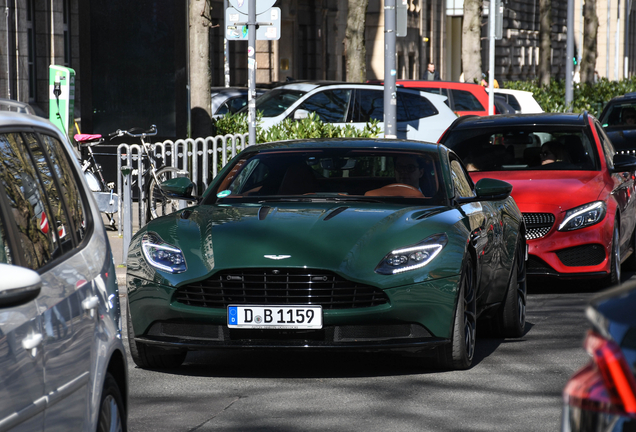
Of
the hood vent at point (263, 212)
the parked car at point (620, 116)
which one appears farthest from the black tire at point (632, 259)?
the parked car at point (620, 116)

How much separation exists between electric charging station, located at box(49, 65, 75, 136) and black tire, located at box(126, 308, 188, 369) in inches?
368

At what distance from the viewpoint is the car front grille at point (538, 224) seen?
9.88 meters

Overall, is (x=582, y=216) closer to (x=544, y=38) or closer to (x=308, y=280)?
(x=308, y=280)

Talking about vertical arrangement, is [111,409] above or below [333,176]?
below

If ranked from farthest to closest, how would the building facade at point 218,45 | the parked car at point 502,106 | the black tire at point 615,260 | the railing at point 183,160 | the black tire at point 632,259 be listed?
the parked car at point 502,106, the building facade at point 218,45, the railing at point 183,160, the black tire at point 632,259, the black tire at point 615,260

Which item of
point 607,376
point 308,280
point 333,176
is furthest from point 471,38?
point 607,376

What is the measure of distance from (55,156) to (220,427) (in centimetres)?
177

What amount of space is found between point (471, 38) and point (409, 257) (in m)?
25.2

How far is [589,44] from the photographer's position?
44.6 meters

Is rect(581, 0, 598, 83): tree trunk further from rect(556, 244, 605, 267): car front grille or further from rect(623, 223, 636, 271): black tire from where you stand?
rect(556, 244, 605, 267): car front grille

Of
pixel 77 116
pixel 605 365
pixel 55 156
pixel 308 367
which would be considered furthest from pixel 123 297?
pixel 77 116

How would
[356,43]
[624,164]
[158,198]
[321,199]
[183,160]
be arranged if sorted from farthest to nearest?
1. [356,43]
2. [158,198]
3. [183,160]
4. [624,164]
5. [321,199]

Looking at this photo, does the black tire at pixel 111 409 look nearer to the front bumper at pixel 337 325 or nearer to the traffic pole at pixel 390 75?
the front bumper at pixel 337 325

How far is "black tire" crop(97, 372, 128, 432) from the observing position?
3803mm
